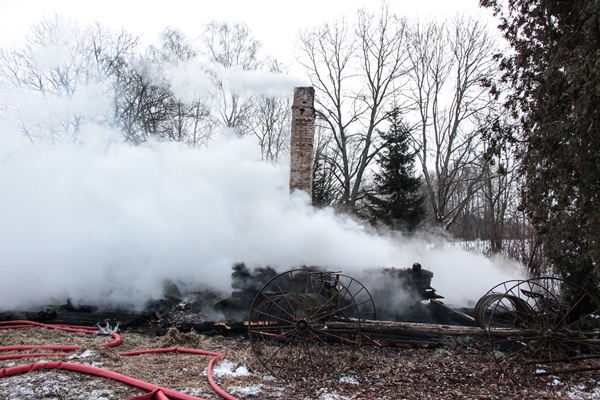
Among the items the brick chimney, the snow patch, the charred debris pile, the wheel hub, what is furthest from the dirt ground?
the brick chimney

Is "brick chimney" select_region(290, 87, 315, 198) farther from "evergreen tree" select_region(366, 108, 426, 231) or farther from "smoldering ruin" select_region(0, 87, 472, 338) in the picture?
"evergreen tree" select_region(366, 108, 426, 231)

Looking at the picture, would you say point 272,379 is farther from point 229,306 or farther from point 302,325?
point 229,306

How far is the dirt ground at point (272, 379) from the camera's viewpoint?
4.27 m

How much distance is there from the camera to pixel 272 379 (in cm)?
552

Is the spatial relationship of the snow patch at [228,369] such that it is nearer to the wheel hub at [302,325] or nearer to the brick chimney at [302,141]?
the wheel hub at [302,325]

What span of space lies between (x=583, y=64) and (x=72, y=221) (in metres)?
11.0

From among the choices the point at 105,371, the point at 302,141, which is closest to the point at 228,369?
the point at 105,371

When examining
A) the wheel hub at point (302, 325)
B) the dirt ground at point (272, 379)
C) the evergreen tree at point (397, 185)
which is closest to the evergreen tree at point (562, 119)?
the dirt ground at point (272, 379)

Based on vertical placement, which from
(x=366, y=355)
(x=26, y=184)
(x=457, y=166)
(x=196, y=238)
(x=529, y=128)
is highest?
(x=457, y=166)

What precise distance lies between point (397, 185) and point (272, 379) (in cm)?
1780

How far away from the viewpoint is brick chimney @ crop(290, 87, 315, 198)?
12.3 meters

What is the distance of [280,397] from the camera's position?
16.1 ft

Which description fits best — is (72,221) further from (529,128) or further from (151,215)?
(529,128)

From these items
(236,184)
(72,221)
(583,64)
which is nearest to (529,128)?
(583,64)
